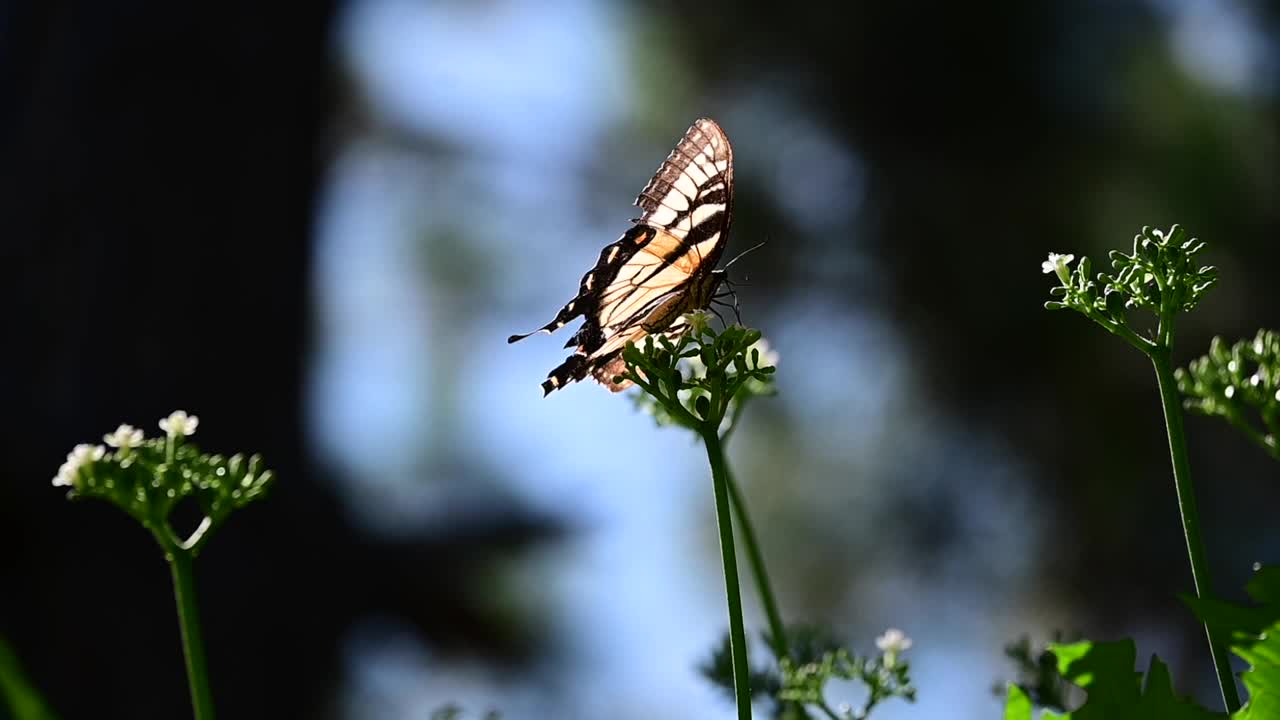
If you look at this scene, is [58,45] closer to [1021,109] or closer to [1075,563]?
[1021,109]

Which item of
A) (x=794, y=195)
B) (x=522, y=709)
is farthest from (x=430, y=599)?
(x=794, y=195)

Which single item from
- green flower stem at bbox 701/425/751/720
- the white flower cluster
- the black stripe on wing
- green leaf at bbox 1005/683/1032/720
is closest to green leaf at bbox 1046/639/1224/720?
green leaf at bbox 1005/683/1032/720

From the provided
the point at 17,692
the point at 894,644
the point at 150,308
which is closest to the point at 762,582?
the point at 894,644

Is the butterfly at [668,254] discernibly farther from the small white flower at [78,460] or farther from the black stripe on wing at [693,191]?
the small white flower at [78,460]

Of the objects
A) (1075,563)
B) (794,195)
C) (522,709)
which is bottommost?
(522,709)

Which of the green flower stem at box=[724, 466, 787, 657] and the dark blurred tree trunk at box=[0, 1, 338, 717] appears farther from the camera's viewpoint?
the dark blurred tree trunk at box=[0, 1, 338, 717]

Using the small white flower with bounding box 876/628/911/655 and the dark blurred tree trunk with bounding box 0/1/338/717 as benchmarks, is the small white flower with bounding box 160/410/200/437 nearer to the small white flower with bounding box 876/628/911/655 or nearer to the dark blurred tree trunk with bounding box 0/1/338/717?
the small white flower with bounding box 876/628/911/655
